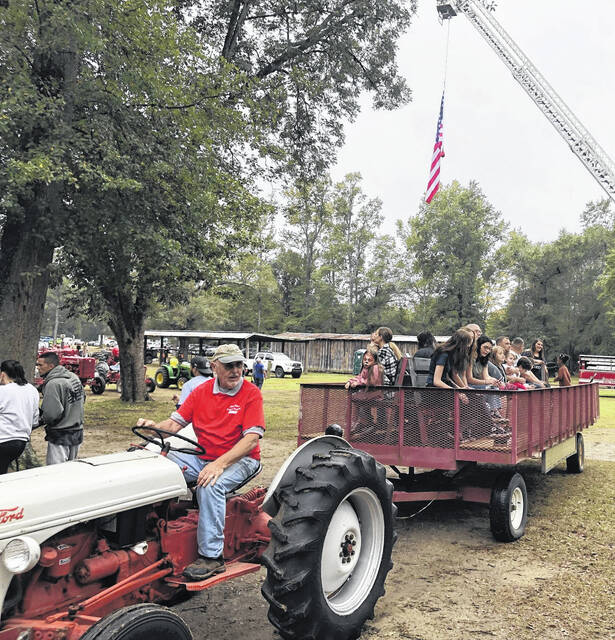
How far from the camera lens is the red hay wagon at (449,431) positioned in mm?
5586

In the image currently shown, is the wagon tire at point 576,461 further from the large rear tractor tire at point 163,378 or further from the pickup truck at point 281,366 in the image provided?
the pickup truck at point 281,366

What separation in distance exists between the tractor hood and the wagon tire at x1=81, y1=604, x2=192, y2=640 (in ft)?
1.57

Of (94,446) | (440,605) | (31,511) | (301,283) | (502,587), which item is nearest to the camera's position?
(31,511)

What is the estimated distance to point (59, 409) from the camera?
6.70 m

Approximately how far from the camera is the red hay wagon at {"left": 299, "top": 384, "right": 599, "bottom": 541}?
559 centimetres

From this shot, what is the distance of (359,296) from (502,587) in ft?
199

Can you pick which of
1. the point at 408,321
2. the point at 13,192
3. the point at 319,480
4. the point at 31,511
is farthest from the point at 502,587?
the point at 408,321

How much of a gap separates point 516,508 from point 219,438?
3.78 m

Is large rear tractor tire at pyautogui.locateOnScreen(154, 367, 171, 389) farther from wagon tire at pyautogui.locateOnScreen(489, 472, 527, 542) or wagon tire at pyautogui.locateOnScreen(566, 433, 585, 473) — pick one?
wagon tire at pyautogui.locateOnScreen(489, 472, 527, 542)

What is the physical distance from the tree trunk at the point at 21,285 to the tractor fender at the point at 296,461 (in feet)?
23.3

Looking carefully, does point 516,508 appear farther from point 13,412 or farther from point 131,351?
point 131,351

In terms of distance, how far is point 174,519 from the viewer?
12.2ft

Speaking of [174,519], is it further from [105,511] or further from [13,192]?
[13,192]

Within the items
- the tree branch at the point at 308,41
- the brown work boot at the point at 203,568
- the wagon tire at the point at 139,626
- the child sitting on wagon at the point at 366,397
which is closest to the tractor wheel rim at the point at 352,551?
the brown work boot at the point at 203,568
